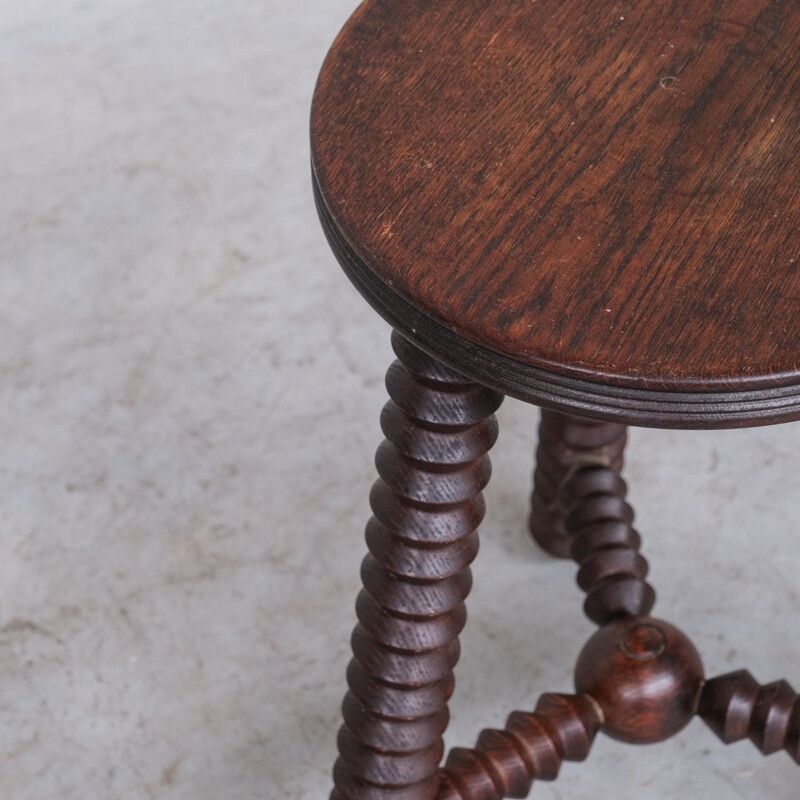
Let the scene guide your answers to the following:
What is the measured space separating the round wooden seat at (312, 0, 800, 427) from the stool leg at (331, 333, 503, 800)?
11cm

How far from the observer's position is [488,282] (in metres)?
0.72

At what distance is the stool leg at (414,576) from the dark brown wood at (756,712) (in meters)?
0.22

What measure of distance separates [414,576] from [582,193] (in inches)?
11.7

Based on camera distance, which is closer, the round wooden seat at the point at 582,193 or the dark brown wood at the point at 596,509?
the round wooden seat at the point at 582,193

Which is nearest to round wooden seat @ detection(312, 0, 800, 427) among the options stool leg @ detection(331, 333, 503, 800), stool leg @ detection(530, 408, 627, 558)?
stool leg @ detection(331, 333, 503, 800)

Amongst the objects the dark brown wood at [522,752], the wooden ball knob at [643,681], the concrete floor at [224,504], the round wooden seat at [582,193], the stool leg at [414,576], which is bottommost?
the concrete floor at [224,504]

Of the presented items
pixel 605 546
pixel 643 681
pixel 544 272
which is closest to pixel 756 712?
pixel 643 681

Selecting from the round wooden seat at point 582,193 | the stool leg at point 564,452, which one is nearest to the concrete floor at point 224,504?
the stool leg at point 564,452

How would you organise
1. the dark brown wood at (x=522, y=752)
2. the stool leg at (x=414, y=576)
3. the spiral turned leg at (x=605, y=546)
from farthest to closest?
the spiral turned leg at (x=605, y=546)
the dark brown wood at (x=522, y=752)
the stool leg at (x=414, y=576)

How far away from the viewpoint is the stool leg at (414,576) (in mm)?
861

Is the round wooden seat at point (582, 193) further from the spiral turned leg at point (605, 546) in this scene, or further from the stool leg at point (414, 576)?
the spiral turned leg at point (605, 546)

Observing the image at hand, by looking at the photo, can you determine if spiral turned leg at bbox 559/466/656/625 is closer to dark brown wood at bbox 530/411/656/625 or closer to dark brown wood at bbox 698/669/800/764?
dark brown wood at bbox 530/411/656/625

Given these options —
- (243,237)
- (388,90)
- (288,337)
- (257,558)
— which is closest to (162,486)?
(257,558)

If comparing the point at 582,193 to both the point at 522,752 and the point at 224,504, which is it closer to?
the point at 522,752
